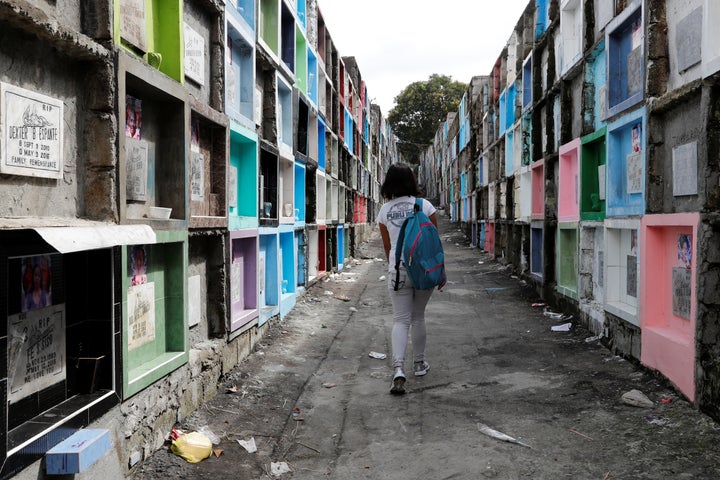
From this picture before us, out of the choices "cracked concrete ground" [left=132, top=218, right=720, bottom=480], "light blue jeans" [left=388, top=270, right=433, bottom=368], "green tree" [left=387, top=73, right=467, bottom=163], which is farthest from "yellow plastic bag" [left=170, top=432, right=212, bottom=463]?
"green tree" [left=387, top=73, right=467, bottom=163]

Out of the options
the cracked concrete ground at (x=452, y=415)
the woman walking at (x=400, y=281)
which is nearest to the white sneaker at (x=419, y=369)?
the cracked concrete ground at (x=452, y=415)

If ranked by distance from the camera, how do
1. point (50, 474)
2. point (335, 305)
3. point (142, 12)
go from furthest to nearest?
point (335, 305)
point (142, 12)
point (50, 474)

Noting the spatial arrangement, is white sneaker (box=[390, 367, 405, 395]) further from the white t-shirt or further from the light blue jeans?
the white t-shirt

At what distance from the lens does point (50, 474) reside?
2719mm

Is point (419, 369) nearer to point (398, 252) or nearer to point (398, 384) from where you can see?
point (398, 384)

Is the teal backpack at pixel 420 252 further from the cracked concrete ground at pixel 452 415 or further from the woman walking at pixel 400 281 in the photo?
the cracked concrete ground at pixel 452 415

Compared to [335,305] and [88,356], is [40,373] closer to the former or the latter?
[88,356]

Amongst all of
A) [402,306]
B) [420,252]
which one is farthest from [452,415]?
[420,252]

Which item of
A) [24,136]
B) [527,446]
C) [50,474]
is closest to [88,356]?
[50,474]

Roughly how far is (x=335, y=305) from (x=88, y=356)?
6.98 m

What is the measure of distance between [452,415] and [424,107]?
46506mm

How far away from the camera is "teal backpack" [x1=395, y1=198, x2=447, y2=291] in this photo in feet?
16.2

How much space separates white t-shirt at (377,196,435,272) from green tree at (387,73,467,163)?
43636 mm

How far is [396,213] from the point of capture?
5180 millimetres
